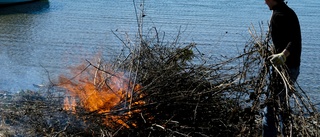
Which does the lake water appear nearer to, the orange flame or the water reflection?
the water reflection

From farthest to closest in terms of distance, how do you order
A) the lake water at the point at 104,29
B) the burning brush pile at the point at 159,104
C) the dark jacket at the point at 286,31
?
the lake water at the point at 104,29
the burning brush pile at the point at 159,104
the dark jacket at the point at 286,31

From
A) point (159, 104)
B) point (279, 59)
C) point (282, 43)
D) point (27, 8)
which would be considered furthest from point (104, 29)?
point (279, 59)

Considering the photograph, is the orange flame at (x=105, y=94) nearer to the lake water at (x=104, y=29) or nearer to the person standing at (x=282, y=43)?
the person standing at (x=282, y=43)

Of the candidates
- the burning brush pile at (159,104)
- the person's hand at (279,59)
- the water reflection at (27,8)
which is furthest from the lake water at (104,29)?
the person's hand at (279,59)

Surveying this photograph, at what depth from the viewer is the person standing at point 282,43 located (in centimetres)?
482

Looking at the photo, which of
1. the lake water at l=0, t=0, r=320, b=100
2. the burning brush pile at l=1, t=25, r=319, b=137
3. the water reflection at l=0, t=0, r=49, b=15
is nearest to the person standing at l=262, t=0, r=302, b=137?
the burning brush pile at l=1, t=25, r=319, b=137

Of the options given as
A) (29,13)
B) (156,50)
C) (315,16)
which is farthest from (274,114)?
(29,13)

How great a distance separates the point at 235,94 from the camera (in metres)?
5.78

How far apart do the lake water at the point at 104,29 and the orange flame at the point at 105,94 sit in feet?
7.37

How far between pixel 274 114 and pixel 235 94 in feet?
3.20

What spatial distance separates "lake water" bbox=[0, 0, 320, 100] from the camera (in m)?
10.8

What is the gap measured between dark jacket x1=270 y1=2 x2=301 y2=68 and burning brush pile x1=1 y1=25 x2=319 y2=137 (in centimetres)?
18

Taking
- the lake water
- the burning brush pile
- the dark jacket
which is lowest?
the lake water

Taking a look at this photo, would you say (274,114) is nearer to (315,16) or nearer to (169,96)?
(169,96)
